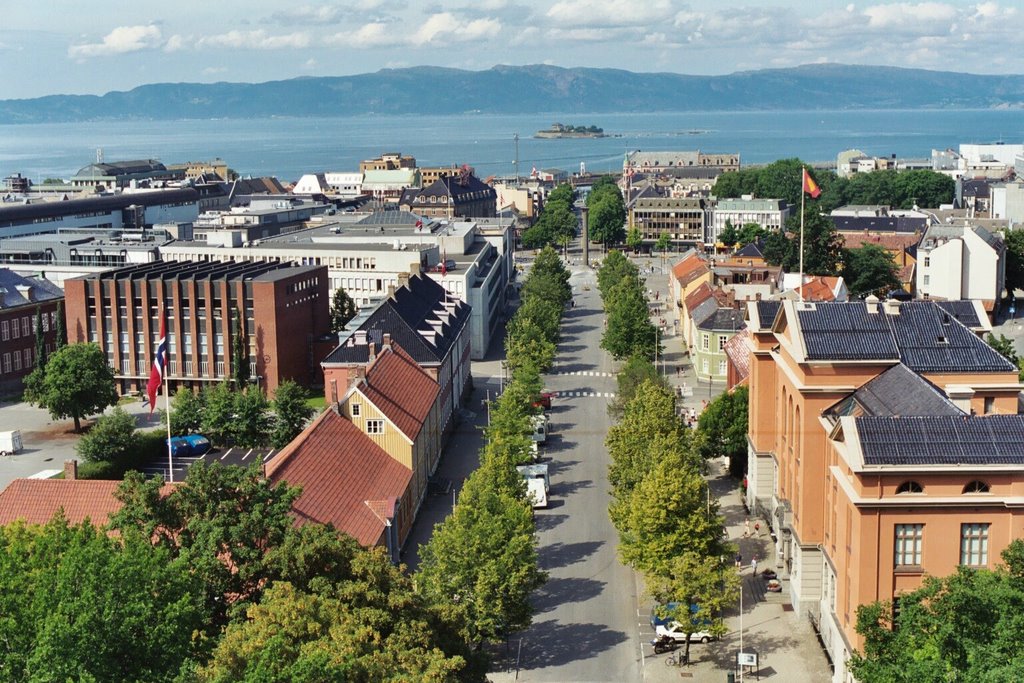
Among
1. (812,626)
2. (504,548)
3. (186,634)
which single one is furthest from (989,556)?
(186,634)

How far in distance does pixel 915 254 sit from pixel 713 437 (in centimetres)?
4918

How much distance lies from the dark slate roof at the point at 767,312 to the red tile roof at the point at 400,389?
12375 millimetres

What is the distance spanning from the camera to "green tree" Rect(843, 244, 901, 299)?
82.1 metres

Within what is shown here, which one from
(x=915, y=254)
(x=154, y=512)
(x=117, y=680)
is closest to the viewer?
(x=117, y=680)

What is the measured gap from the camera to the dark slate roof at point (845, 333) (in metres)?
34.7

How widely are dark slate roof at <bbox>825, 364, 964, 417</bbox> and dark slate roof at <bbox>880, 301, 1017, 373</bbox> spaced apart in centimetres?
79

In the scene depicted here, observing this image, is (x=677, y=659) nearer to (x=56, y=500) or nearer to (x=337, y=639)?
(x=337, y=639)

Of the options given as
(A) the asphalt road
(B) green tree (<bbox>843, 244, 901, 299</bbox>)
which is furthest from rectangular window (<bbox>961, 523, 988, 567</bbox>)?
(B) green tree (<bbox>843, 244, 901, 299</bbox>)

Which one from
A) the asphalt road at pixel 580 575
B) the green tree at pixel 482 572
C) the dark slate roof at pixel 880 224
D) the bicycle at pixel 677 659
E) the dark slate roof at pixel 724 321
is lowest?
the bicycle at pixel 677 659

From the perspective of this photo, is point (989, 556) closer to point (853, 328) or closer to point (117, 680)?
point (853, 328)

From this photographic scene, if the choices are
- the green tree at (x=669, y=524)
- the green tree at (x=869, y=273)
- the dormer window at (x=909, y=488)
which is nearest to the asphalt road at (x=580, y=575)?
the green tree at (x=669, y=524)

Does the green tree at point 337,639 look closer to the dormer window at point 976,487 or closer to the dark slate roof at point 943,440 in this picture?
the dark slate roof at point 943,440

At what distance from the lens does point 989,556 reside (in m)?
28.7

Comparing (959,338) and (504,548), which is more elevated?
(959,338)
